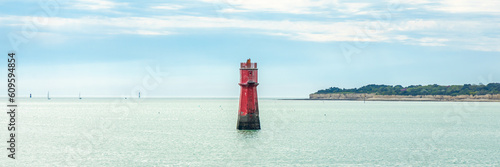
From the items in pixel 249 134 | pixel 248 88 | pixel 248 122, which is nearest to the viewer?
pixel 248 88

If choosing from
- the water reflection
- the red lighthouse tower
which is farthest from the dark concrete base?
the water reflection

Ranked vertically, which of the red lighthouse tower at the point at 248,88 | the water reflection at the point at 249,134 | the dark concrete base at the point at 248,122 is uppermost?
the red lighthouse tower at the point at 248,88

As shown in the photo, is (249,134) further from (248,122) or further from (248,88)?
(248,88)

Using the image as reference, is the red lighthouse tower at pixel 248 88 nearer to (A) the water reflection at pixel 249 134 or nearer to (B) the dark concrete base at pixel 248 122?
(B) the dark concrete base at pixel 248 122

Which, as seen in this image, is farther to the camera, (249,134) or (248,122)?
(249,134)

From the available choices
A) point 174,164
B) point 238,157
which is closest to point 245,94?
point 238,157

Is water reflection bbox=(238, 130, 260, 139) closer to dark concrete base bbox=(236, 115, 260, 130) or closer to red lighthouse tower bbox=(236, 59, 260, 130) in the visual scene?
dark concrete base bbox=(236, 115, 260, 130)

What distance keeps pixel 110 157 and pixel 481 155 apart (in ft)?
78.7

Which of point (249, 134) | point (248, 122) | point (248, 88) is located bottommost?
point (249, 134)

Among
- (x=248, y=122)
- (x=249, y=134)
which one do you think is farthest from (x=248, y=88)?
(x=249, y=134)

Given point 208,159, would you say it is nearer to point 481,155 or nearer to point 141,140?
point 141,140

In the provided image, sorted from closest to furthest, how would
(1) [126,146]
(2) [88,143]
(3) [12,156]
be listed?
(3) [12,156] → (1) [126,146] → (2) [88,143]

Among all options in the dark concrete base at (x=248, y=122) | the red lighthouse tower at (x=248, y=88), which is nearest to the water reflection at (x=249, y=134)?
the dark concrete base at (x=248, y=122)

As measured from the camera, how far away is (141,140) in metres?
51.3
